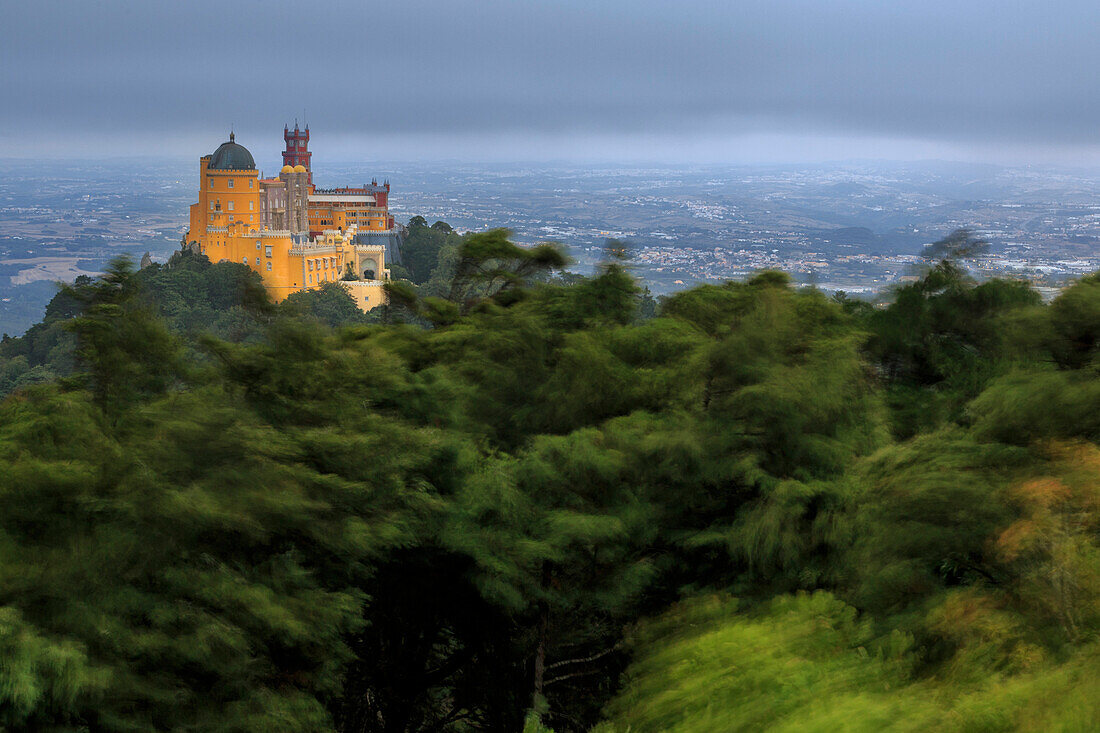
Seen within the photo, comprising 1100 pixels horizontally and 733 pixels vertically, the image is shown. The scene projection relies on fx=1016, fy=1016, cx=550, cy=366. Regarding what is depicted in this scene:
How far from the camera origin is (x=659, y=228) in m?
34.3

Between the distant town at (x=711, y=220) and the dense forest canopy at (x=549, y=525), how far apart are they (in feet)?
7.16

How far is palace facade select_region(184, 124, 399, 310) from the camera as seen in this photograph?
44.3 metres

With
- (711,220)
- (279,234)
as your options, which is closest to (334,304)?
(279,234)

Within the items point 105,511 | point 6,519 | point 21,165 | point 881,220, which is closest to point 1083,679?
point 105,511

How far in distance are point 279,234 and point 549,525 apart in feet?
131

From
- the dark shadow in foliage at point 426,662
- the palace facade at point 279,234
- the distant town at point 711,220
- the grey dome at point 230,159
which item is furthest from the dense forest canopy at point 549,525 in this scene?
the grey dome at point 230,159

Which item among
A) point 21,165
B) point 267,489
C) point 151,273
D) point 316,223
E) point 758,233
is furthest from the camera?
point 21,165

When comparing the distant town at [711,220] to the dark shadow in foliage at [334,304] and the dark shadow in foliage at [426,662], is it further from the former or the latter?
the dark shadow in foliage at [334,304]

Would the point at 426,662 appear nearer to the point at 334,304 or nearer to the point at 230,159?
the point at 334,304

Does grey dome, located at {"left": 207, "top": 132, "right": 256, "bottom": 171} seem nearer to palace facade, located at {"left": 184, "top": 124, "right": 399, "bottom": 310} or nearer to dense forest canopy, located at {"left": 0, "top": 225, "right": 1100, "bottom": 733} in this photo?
palace facade, located at {"left": 184, "top": 124, "right": 399, "bottom": 310}

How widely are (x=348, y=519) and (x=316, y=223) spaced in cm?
5236

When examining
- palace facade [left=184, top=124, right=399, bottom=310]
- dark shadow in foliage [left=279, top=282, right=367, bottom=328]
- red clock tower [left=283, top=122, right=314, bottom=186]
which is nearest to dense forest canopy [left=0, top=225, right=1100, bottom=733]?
dark shadow in foliage [left=279, top=282, right=367, bottom=328]

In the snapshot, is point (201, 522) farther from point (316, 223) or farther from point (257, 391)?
point (316, 223)

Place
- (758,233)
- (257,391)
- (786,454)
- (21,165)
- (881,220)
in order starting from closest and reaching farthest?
(257,391)
(786,454)
(758,233)
(881,220)
(21,165)
